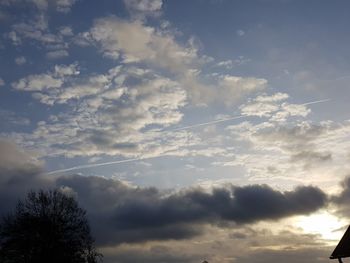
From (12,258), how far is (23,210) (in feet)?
20.7

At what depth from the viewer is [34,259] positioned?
160ft

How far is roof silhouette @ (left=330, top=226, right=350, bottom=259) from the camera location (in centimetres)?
2862

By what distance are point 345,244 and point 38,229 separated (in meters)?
34.5

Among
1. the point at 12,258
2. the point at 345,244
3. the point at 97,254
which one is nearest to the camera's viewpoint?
the point at 345,244

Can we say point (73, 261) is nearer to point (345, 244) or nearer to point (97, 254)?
point (97, 254)

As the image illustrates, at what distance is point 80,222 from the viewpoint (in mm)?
53406

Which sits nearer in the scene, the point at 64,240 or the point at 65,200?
the point at 64,240

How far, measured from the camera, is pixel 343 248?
29078 mm

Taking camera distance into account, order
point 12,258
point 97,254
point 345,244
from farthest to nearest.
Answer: point 97,254, point 12,258, point 345,244

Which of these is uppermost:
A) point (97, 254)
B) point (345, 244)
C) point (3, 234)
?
point (3, 234)

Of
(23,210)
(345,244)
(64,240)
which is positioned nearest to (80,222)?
(64,240)

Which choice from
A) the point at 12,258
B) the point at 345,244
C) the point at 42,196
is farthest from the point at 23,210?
the point at 345,244

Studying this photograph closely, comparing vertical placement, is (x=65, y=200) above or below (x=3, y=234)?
above

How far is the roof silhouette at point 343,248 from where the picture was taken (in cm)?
2862
